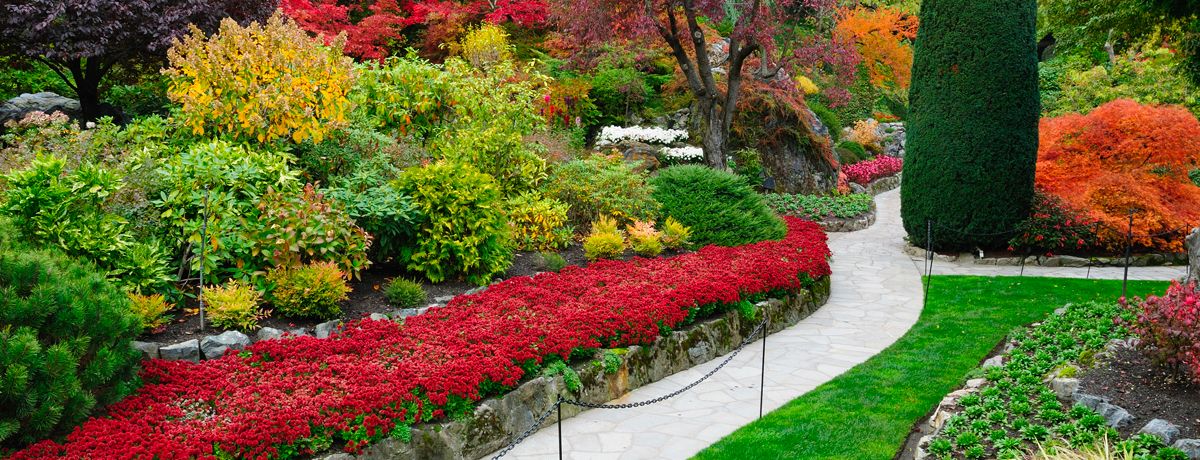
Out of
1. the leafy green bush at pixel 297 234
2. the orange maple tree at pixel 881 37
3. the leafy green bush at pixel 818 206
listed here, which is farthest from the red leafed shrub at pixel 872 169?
the leafy green bush at pixel 297 234

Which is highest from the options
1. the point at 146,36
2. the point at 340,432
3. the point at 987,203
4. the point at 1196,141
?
the point at 146,36

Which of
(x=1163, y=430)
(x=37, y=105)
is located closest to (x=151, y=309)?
(x=1163, y=430)

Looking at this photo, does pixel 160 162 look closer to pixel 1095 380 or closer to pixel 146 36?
pixel 146 36

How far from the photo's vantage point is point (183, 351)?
6.09m

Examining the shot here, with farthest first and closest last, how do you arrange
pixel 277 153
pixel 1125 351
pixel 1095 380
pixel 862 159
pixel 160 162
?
1. pixel 862 159
2. pixel 277 153
3. pixel 160 162
4. pixel 1125 351
5. pixel 1095 380

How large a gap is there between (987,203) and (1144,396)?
7970mm

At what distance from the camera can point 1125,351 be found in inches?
256

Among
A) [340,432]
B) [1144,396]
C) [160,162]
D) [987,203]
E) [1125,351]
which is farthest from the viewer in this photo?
[987,203]

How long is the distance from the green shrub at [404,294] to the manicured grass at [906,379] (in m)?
3.22

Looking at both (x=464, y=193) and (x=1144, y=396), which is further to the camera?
(x=464, y=193)

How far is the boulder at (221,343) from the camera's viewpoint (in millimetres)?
6191

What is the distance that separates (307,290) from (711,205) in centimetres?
620

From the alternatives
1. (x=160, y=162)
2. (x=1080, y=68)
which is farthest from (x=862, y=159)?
(x=160, y=162)

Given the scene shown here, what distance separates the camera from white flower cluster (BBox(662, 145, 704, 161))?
1706 cm
